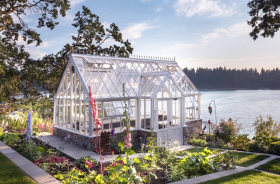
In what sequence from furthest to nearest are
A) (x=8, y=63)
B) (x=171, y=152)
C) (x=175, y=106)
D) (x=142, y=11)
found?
1. (x=8, y=63)
2. (x=142, y=11)
3. (x=175, y=106)
4. (x=171, y=152)

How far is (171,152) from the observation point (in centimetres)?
856

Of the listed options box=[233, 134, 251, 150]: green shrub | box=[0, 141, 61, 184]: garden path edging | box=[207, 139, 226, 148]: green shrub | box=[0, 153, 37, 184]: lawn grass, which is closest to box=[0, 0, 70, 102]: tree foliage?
box=[0, 141, 61, 184]: garden path edging

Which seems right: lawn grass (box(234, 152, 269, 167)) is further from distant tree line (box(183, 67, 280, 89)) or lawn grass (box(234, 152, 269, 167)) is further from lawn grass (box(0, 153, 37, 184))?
distant tree line (box(183, 67, 280, 89))

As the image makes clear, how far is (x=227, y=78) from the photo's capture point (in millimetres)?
63688

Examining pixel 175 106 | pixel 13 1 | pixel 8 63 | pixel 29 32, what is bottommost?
pixel 175 106

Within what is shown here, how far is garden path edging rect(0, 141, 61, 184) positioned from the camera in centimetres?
568

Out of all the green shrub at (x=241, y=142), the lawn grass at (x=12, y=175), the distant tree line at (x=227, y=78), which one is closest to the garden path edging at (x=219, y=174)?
the green shrub at (x=241, y=142)

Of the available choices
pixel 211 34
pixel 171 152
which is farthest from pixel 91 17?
pixel 171 152

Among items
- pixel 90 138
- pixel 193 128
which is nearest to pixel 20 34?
pixel 90 138

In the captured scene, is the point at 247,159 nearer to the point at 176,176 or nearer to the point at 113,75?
the point at 176,176

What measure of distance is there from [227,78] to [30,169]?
64.3m

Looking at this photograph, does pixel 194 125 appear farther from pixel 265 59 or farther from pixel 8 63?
pixel 8 63

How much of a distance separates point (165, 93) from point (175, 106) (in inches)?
37.4

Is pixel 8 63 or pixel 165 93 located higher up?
pixel 8 63
